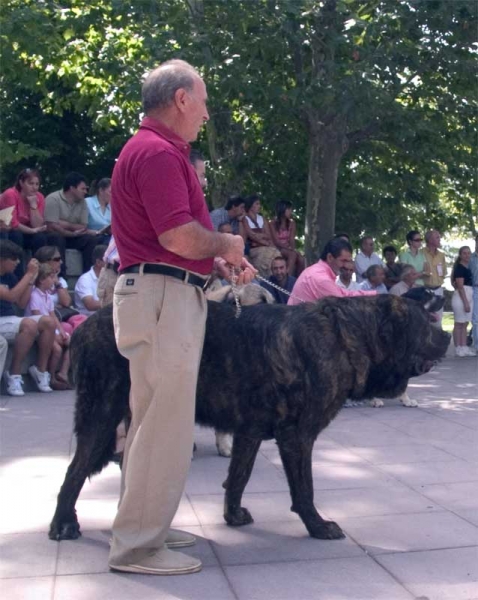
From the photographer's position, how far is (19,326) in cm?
1127

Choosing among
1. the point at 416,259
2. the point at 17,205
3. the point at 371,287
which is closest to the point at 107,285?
the point at 17,205

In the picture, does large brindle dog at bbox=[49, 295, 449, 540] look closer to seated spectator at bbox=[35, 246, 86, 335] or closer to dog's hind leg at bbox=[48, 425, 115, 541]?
dog's hind leg at bbox=[48, 425, 115, 541]

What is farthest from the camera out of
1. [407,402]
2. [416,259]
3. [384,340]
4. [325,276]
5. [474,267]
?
[474,267]

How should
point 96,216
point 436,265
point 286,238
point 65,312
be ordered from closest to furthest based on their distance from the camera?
point 65,312, point 96,216, point 286,238, point 436,265

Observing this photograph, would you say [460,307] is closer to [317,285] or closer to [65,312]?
[65,312]

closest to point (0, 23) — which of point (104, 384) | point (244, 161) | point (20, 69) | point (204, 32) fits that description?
point (20, 69)

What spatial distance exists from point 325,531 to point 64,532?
1384 millimetres

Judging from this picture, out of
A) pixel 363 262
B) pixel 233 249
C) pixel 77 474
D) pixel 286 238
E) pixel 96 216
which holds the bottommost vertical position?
pixel 77 474

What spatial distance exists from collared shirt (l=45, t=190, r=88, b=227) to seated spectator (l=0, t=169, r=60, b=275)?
1.27 feet

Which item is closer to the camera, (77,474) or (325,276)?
(77,474)

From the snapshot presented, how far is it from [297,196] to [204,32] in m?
7.44

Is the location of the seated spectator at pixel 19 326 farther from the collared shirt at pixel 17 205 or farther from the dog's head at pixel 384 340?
the dog's head at pixel 384 340

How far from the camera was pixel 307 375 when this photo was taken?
17.3ft

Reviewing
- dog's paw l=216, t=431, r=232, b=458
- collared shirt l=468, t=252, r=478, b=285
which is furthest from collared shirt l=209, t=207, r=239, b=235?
dog's paw l=216, t=431, r=232, b=458
